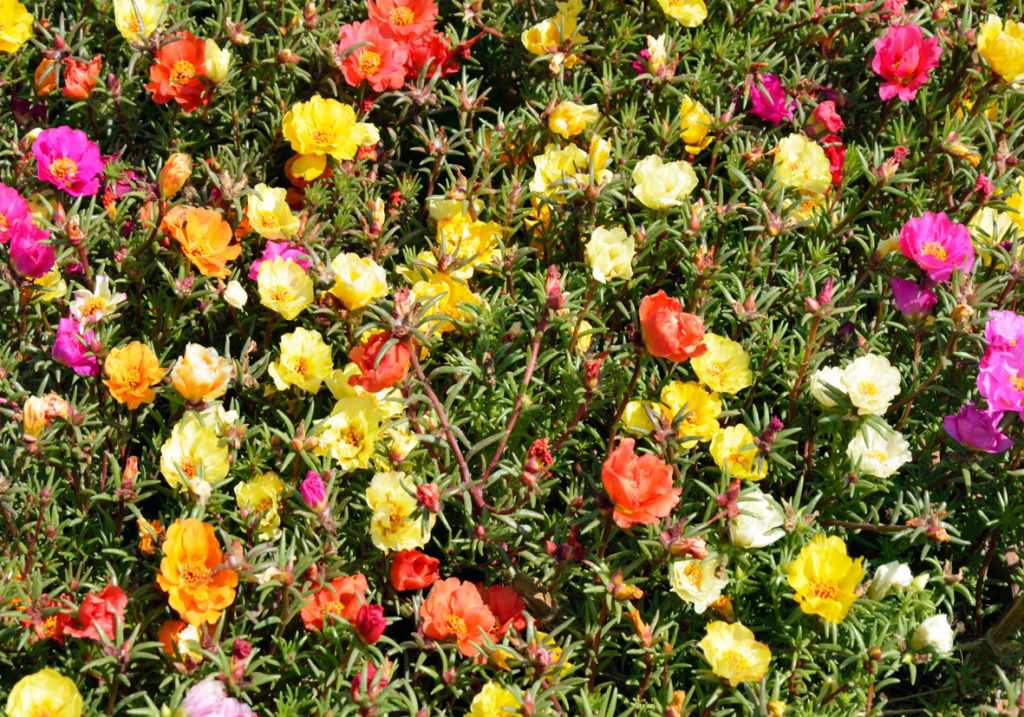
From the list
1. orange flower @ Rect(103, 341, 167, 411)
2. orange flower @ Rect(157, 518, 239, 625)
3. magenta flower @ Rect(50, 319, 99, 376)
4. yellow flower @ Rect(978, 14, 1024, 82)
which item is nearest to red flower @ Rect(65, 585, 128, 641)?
orange flower @ Rect(157, 518, 239, 625)

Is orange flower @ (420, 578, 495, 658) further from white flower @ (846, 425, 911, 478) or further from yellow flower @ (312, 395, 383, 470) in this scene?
white flower @ (846, 425, 911, 478)

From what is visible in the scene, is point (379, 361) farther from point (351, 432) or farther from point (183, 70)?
point (183, 70)

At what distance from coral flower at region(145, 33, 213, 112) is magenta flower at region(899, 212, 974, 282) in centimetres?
189

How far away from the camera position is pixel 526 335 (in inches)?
98.9

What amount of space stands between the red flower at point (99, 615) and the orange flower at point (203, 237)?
0.83 metres

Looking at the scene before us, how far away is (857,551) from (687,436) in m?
0.61

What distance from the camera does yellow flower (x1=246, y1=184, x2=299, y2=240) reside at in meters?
2.58

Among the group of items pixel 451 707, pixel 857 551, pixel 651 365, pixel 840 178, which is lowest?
pixel 451 707

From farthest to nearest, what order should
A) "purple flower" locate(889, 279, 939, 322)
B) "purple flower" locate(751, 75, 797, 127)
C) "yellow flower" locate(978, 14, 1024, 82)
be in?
"purple flower" locate(751, 75, 797, 127) < "yellow flower" locate(978, 14, 1024, 82) < "purple flower" locate(889, 279, 939, 322)

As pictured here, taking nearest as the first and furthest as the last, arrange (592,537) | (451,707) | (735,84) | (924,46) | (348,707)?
(348,707), (451,707), (592,537), (924,46), (735,84)

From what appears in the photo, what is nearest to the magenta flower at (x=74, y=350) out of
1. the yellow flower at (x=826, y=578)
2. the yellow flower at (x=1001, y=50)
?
the yellow flower at (x=826, y=578)

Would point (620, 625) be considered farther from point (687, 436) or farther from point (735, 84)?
point (735, 84)

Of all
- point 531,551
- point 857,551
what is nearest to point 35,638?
point 531,551

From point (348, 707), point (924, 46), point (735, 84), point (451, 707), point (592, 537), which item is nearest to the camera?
point (348, 707)
